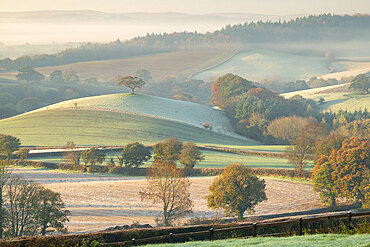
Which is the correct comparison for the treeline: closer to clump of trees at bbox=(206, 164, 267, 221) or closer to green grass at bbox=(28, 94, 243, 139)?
green grass at bbox=(28, 94, 243, 139)

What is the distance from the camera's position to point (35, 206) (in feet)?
177

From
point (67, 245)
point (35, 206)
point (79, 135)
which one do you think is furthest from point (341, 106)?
point (67, 245)

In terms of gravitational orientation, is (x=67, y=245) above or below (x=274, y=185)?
above

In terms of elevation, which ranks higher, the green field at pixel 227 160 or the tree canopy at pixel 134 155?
the tree canopy at pixel 134 155

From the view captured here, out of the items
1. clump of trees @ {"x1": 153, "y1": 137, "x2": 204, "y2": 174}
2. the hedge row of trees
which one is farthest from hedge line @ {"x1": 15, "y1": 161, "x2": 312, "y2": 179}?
the hedge row of trees

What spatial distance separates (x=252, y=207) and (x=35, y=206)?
1023 inches

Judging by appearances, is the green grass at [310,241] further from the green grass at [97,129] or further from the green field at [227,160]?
the green grass at [97,129]

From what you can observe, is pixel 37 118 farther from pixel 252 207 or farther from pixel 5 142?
pixel 252 207

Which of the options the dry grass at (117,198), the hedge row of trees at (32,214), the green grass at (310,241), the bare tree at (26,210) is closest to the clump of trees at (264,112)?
the dry grass at (117,198)

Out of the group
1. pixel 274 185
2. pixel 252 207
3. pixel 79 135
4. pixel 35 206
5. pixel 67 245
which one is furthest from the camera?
pixel 79 135

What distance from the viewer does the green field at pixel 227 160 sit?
99613 millimetres

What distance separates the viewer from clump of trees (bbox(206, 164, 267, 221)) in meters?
63.4

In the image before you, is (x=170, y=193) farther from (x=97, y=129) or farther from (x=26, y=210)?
(x=97, y=129)

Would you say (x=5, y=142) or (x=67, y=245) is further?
(x=5, y=142)
